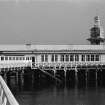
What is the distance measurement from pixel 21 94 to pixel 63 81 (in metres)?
10.2

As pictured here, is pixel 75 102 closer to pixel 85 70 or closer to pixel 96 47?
pixel 85 70

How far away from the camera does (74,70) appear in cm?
3719

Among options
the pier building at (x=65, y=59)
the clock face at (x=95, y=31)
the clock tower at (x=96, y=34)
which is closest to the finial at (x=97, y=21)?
the clock tower at (x=96, y=34)

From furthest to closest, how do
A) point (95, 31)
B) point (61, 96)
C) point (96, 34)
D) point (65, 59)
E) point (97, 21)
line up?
point (97, 21) < point (95, 31) < point (96, 34) < point (65, 59) < point (61, 96)

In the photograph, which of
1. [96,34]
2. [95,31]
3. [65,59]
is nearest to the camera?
[65,59]

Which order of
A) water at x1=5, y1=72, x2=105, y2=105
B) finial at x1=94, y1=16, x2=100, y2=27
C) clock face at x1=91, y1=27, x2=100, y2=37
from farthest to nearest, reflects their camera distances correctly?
finial at x1=94, y1=16, x2=100, y2=27 < clock face at x1=91, y1=27, x2=100, y2=37 < water at x1=5, y1=72, x2=105, y2=105

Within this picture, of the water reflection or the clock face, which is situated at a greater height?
the clock face

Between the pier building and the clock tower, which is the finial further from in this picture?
the pier building

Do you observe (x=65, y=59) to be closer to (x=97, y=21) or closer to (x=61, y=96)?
(x=61, y=96)

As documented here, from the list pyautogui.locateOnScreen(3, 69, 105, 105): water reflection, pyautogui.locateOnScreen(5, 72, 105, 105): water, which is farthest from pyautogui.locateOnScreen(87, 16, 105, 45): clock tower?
pyautogui.locateOnScreen(5, 72, 105, 105): water

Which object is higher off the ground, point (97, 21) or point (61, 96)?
point (97, 21)

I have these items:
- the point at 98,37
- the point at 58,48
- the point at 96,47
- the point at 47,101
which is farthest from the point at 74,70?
the point at 98,37

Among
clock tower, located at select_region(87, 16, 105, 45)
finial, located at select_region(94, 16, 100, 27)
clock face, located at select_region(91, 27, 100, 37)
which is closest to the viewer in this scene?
clock tower, located at select_region(87, 16, 105, 45)

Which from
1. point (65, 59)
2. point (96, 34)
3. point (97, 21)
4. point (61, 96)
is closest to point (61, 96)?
point (61, 96)
